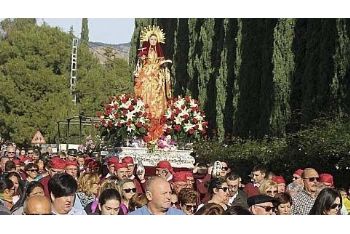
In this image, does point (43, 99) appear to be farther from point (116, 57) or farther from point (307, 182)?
point (307, 182)

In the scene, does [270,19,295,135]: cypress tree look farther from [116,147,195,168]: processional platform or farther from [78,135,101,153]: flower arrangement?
[78,135,101,153]: flower arrangement

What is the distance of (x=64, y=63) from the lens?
17.7 meters

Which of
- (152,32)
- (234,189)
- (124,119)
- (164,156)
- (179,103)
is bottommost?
(164,156)

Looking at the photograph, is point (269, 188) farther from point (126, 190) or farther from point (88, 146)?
point (88, 146)

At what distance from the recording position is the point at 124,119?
13500mm

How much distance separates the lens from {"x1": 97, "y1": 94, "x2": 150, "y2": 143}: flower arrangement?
13500mm

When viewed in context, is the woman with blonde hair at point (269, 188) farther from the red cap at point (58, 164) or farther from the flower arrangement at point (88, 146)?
the flower arrangement at point (88, 146)

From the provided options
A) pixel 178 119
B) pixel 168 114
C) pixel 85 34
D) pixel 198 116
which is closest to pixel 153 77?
pixel 168 114

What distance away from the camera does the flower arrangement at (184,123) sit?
14117mm

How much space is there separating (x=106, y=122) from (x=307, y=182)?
6824 millimetres

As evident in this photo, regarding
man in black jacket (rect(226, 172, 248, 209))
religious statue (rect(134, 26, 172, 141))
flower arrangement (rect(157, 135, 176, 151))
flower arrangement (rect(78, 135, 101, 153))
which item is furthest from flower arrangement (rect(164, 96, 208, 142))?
man in black jacket (rect(226, 172, 248, 209))

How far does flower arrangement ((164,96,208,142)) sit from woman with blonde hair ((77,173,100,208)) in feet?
23.0

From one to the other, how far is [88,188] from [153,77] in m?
8.92

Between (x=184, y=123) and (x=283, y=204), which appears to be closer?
(x=283, y=204)
